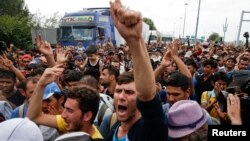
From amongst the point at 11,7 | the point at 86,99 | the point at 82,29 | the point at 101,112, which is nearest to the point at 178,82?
the point at 101,112

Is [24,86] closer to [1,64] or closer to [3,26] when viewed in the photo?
[1,64]

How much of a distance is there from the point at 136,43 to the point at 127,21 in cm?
15

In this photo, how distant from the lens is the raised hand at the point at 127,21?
1717 millimetres

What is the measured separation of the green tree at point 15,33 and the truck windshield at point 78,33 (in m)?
5.89

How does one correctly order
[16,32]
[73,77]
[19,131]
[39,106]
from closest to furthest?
[19,131] → [39,106] → [73,77] → [16,32]

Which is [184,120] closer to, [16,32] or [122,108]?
[122,108]

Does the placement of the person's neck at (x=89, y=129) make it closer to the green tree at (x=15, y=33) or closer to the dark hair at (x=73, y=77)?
the dark hair at (x=73, y=77)

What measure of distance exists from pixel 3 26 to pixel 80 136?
23802mm

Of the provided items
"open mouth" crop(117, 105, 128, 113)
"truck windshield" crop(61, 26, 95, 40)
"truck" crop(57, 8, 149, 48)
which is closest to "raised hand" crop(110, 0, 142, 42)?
"open mouth" crop(117, 105, 128, 113)

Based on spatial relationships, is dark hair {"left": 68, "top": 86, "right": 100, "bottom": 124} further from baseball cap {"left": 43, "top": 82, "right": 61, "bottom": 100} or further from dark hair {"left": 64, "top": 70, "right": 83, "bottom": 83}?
dark hair {"left": 64, "top": 70, "right": 83, "bottom": 83}

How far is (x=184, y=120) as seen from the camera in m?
2.38

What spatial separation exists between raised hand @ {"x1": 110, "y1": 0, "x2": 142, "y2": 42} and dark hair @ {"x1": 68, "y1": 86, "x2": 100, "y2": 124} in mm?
1064

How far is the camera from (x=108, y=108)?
3744 millimetres

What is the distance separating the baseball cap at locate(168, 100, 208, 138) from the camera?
7.76ft
